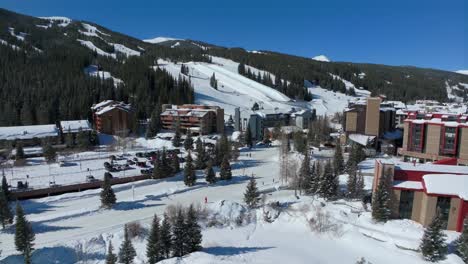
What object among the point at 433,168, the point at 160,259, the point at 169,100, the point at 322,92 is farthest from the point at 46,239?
the point at 322,92

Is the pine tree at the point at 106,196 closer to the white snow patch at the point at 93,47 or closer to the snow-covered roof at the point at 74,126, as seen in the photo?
the snow-covered roof at the point at 74,126

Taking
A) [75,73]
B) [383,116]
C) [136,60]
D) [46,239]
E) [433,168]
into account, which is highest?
[136,60]

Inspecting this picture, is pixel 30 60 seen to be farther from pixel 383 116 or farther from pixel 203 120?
pixel 383 116

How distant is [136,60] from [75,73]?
31779 mm

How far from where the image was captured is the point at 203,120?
7756 centimetres

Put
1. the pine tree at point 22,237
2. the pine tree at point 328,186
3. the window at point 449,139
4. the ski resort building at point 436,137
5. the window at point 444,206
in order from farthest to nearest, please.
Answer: the window at point 449,139 → the ski resort building at point 436,137 → the pine tree at point 328,186 → the window at point 444,206 → the pine tree at point 22,237

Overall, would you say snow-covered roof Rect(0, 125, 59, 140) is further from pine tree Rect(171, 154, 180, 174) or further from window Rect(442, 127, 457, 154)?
window Rect(442, 127, 457, 154)

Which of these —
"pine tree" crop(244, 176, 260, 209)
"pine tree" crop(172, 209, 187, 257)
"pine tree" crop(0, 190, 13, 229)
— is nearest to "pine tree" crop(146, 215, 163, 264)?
"pine tree" crop(172, 209, 187, 257)

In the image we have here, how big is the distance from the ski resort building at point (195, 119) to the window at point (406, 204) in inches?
2125

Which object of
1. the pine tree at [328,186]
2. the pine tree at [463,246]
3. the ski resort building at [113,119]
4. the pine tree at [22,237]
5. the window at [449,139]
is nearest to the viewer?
the pine tree at [463,246]

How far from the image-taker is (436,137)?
163 ft

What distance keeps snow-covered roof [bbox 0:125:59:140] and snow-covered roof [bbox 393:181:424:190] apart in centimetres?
6071

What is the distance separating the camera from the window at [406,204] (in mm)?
28750

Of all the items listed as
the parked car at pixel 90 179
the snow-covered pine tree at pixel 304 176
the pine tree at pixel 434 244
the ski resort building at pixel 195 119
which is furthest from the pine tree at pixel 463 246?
the ski resort building at pixel 195 119
